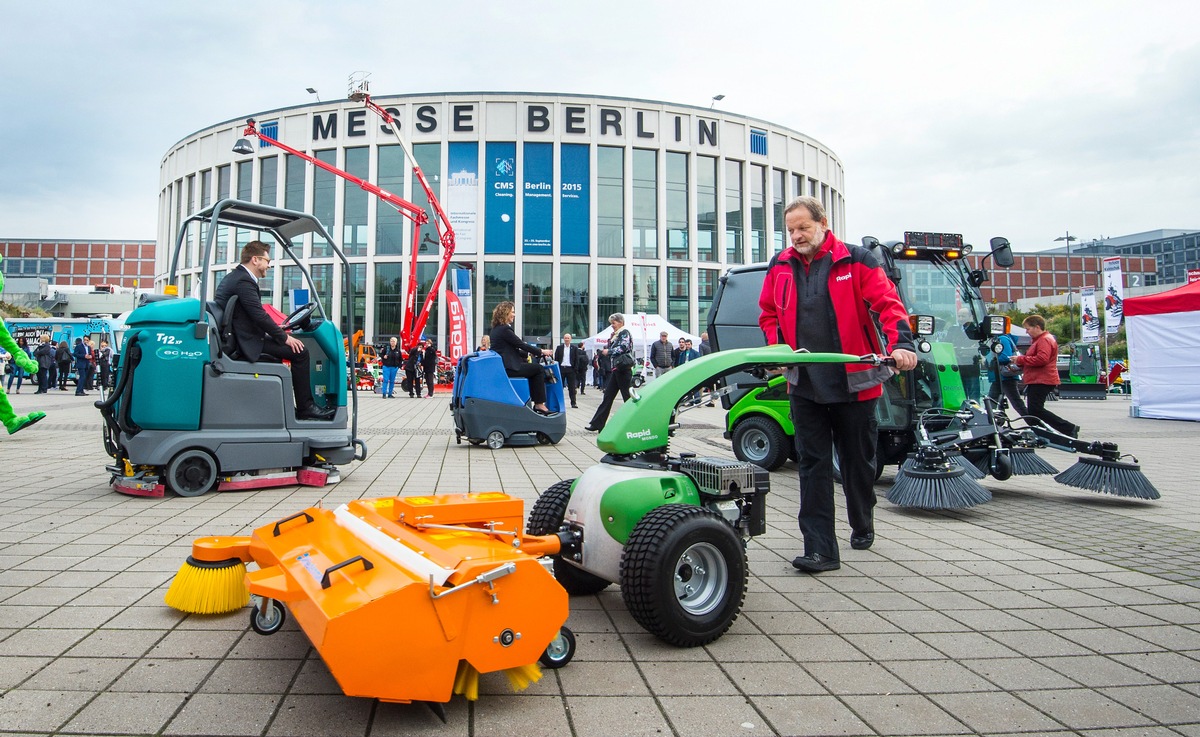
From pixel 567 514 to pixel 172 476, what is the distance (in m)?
4.03

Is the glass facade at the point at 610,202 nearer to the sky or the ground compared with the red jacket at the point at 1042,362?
nearer to the sky

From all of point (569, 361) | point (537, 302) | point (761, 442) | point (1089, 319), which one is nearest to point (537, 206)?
point (537, 302)

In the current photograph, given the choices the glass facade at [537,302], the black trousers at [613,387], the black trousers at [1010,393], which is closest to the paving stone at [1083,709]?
the black trousers at [1010,393]

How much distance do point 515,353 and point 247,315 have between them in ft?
13.6

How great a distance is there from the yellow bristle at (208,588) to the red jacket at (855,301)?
2943 millimetres

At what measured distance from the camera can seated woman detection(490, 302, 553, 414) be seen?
33.2ft

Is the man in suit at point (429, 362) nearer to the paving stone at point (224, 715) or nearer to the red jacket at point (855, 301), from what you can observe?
the red jacket at point (855, 301)

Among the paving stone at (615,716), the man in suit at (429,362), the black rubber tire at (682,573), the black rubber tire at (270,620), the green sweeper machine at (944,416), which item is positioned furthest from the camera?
the man in suit at (429,362)

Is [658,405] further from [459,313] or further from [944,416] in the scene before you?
[459,313]

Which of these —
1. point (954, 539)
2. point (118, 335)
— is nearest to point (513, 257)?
Result: point (118, 335)

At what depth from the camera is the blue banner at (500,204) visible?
44188 mm

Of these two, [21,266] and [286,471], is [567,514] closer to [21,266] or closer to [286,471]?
[286,471]

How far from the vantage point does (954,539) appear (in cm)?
505

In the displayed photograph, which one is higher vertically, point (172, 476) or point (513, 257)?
point (513, 257)
